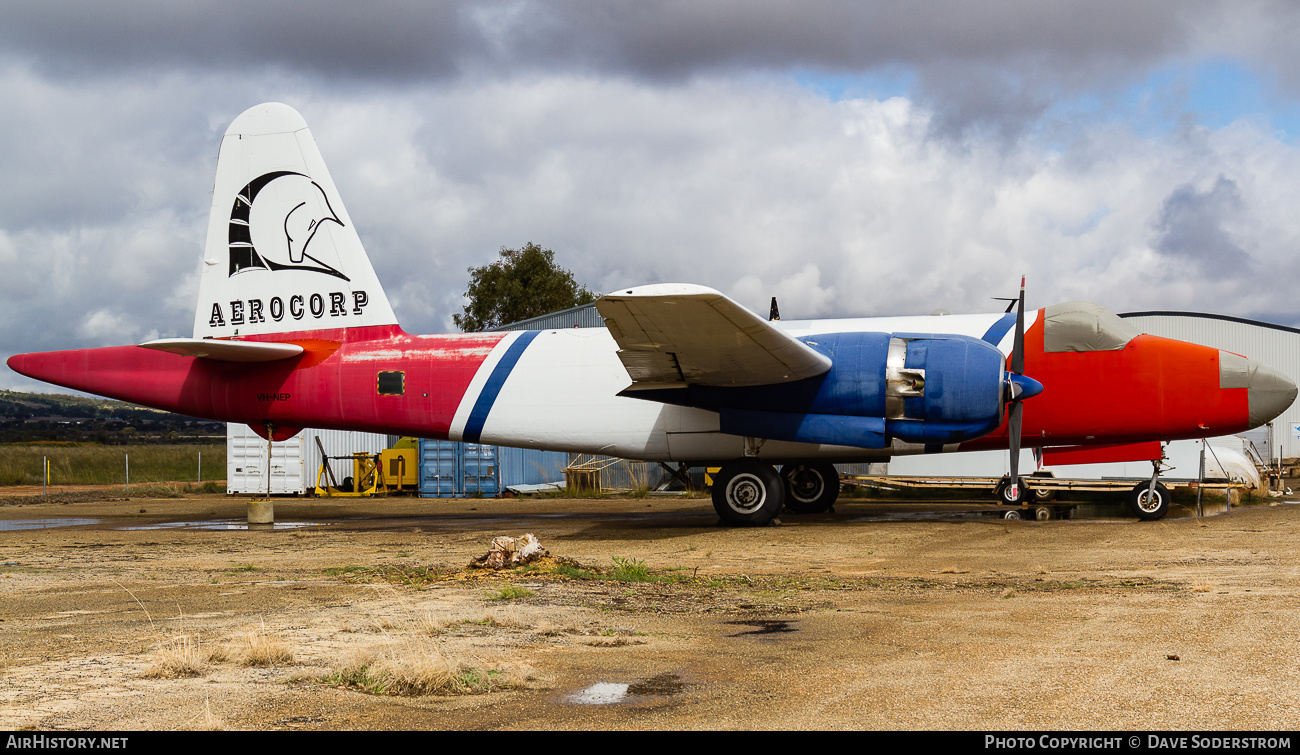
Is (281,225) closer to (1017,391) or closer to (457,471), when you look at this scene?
(1017,391)

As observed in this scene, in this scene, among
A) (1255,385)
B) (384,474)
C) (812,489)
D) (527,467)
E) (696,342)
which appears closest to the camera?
(696,342)

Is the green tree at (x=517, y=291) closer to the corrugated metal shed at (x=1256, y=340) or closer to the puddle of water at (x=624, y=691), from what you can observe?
the corrugated metal shed at (x=1256, y=340)

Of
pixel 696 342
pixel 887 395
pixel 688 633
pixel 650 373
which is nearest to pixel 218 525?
pixel 650 373

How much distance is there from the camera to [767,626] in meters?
6.98

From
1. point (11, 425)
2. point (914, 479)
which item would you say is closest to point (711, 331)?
point (914, 479)

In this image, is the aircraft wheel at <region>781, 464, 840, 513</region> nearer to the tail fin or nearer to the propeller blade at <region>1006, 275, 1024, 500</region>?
the propeller blade at <region>1006, 275, 1024, 500</region>

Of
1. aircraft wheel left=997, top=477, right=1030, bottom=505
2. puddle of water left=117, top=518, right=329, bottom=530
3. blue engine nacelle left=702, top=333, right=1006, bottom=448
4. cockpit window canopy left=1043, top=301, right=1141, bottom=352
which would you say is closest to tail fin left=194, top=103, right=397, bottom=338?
puddle of water left=117, top=518, right=329, bottom=530

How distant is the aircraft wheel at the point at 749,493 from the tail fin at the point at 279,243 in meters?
6.95

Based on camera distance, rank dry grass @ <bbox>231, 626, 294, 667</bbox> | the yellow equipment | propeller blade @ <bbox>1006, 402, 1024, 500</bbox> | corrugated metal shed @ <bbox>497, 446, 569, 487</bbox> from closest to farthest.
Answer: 1. dry grass @ <bbox>231, 626, 294, 667</bbox>
2. propeller blade @ <bbox>1006, 402, 1024, 500</bbox>
3. the yellow equipment
4. corrugated metal shed @ <bbox>497, 446, 569, 487</bbox>

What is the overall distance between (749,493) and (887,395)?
2639 millimetres

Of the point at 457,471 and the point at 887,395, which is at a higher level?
the point at 887,395

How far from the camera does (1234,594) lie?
313 inches

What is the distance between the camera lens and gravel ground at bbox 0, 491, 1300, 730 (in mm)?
4543

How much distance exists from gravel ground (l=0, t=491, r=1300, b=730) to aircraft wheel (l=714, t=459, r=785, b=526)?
1.94 meters
